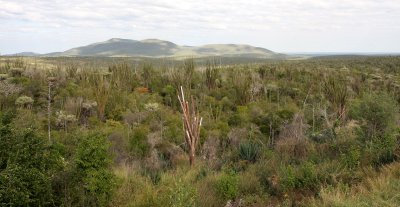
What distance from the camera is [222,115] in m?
14.1

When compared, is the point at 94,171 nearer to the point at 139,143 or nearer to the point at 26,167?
the point at 26,167

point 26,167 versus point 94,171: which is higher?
point 26,167

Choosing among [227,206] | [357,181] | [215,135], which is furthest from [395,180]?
[215,135]

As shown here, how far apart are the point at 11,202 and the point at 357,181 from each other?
5.62 meters

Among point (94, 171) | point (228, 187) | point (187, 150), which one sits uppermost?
point (94, 171)

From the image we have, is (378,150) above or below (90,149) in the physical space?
below

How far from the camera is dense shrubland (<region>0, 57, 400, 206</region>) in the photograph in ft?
18.2

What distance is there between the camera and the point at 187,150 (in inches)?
409

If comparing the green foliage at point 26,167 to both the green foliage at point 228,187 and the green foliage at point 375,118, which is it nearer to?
the green foliage at point 228,187

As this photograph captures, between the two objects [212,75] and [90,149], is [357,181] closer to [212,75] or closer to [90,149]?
[90,149]

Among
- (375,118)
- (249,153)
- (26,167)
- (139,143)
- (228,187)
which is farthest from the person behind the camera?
(139,143)

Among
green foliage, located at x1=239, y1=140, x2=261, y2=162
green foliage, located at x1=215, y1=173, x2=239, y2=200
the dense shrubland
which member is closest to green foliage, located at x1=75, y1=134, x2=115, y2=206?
the dense shrubland

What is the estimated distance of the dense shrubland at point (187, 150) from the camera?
5.55 m

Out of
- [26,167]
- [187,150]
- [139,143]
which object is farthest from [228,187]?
[139,143]
